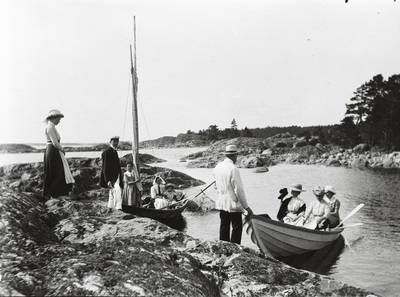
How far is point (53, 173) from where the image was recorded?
644cm

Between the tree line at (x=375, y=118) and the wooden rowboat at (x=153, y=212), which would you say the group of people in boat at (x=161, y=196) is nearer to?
the wooden rowboat at (x=153, y=212)

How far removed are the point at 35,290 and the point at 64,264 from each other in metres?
0.29

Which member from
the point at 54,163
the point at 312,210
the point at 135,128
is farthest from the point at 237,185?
the point at 135,128

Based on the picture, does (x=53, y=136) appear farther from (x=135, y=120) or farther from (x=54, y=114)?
(x=135, y=120)

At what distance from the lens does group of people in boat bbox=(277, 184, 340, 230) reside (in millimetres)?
10078

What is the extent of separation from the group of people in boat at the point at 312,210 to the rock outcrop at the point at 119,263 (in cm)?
682

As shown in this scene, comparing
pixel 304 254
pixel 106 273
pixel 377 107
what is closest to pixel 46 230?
pixel 106 273

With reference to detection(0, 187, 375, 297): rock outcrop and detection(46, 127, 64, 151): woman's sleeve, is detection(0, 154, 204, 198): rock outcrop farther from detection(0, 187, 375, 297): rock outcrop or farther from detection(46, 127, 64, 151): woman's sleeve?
detection(0, 187, 375, 297): rock outcrop

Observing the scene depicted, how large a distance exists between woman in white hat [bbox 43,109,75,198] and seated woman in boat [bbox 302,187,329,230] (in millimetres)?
6323

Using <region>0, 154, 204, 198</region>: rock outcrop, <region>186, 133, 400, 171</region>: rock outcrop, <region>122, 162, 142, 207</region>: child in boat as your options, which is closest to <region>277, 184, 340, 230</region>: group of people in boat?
<region>122, 162, 142, 207</region>: child in boat

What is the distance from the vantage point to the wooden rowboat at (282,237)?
8.22 meters

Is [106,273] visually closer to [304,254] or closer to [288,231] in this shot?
[288,231]

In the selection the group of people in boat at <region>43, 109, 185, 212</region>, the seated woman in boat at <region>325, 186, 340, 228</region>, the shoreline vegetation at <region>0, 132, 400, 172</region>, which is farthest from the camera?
the shoreline vegetation at <region>0, 132, 400, 172</region>

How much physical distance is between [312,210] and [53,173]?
6.83 metres
